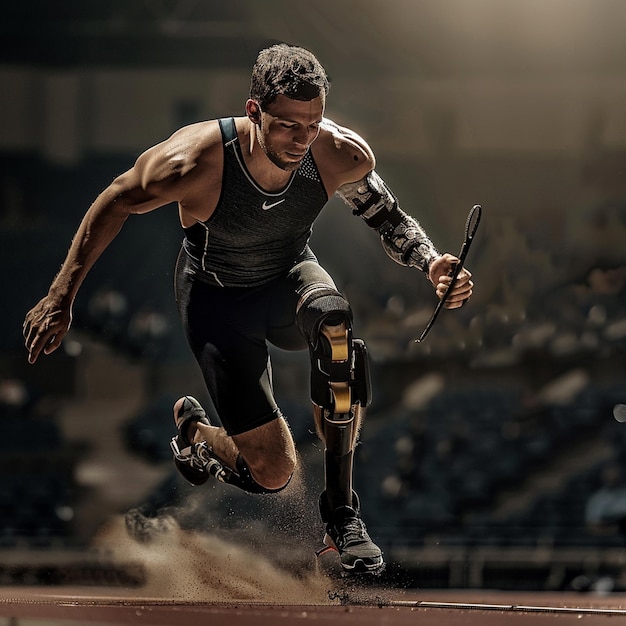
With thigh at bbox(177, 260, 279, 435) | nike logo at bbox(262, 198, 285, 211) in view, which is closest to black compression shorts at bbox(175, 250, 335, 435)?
thigh at bbox(177, 260, 279, 435)

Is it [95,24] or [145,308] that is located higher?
[95,24]

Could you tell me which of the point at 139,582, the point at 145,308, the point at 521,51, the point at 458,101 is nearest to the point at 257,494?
the point at 139,582

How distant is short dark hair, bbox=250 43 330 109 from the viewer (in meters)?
→ 2.75

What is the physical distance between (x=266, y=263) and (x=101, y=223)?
505 millimetres

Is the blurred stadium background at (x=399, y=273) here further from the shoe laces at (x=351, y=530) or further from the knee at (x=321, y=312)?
the knee at (x=321, y=312)

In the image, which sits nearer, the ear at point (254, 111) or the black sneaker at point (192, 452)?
the ear at point (254, 111)

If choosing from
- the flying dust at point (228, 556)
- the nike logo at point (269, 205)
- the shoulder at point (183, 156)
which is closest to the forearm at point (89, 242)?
the shoulder at point (183, 156)

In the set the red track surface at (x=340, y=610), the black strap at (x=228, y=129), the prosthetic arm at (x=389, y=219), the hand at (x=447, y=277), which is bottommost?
the red track surface at (x=340, y=610)

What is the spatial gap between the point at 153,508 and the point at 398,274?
1.11 meters

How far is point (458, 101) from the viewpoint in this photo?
128 inches

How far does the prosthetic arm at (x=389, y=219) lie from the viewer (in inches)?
119

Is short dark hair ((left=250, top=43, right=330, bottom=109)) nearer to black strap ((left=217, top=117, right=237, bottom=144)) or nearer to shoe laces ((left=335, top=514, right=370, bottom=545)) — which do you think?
black strap ((left=217, top=117, right=237, bottom=144))

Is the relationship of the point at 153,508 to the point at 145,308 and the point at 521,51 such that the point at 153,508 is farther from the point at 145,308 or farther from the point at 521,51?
the point at 521,51

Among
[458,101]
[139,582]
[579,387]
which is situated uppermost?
[458,101]
